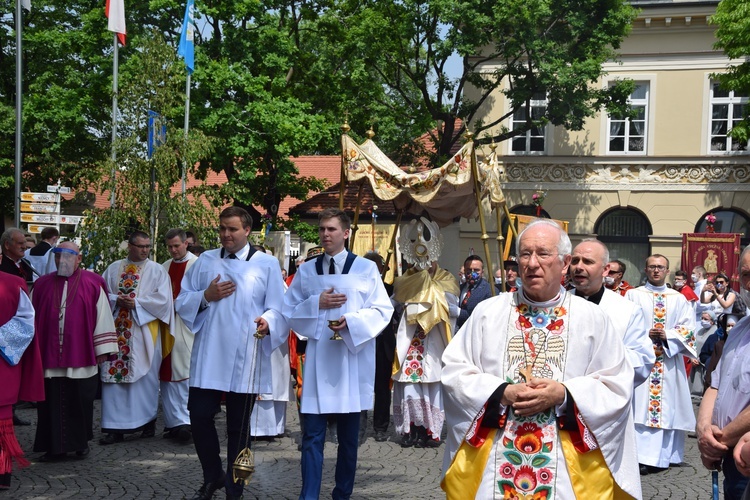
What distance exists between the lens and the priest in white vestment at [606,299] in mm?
6383

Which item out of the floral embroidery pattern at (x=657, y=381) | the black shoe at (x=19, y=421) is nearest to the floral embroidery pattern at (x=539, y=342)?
the floral embroidery pattern at (x=657, y=381)

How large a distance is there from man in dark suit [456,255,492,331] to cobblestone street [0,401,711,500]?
156 centimetres

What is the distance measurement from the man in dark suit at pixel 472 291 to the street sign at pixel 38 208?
36.5 feet

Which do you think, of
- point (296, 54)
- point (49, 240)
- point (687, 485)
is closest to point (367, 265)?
point (687, 485)

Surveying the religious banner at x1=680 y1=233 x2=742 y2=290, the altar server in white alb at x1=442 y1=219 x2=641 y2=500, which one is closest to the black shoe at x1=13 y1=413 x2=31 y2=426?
the altar server in white alb at x1=442 y1=219 x2=641 y2=500

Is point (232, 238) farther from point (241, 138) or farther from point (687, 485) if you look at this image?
point (241, 138)

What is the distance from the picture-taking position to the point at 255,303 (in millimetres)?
6934

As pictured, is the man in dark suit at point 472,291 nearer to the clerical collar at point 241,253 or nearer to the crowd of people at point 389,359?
the crowd of people at point 389,359

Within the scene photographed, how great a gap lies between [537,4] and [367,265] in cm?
1940

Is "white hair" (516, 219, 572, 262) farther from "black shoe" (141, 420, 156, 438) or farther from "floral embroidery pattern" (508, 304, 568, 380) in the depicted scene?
"black shoe" (141, 420, 156, 438)

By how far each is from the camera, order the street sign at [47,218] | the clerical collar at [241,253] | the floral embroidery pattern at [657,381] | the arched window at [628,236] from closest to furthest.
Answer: the clerical collar at [241,253] < the floral embroidery pattern at [657,381] < the street sign at [47,218] < the arched window at [628,236]

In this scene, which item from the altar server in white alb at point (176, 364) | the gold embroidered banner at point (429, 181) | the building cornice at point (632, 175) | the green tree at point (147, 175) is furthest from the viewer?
the building cornice at point (632, 175)

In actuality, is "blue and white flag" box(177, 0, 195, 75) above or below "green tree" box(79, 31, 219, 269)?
above

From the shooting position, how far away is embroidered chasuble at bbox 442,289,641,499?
4.08 m
